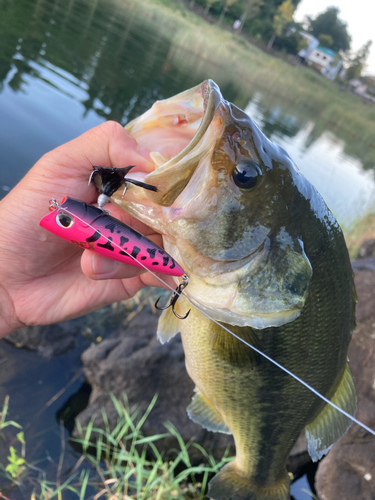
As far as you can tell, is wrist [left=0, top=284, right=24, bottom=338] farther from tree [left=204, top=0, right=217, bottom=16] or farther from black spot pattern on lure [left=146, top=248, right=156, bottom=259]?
tree [left=204, top=0, right=217, bottom=16]

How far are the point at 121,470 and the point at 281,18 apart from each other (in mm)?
69850

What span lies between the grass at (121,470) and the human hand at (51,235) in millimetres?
1397

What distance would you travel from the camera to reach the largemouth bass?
1244 mm

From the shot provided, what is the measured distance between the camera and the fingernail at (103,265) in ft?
4.42

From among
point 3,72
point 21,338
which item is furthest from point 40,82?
point 21,338

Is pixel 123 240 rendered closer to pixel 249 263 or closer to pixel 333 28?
pixel 249 263

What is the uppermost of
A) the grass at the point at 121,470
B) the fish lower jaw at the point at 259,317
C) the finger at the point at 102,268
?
the fish lower jaw at the point at 259,317

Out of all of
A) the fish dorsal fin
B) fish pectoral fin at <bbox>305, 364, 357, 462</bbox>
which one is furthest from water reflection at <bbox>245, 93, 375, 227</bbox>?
the fish dorsal fin

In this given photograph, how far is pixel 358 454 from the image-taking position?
9.62ft

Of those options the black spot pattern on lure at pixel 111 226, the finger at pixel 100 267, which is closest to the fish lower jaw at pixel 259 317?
the finger at pixel 100 267

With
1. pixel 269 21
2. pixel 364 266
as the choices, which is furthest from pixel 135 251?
pixel 269 21

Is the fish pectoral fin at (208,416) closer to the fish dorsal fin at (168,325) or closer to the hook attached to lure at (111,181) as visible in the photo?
the fish dorsal fin at (168,325)

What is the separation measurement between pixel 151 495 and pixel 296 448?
1.48 meters

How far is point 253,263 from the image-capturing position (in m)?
1.36
